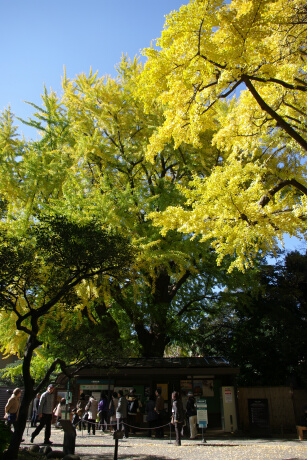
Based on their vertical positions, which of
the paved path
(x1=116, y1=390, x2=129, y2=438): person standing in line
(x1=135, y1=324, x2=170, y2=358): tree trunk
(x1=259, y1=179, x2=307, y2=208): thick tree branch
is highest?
(x1=259, y1=179, x2=307, y2=208): thick tree branch

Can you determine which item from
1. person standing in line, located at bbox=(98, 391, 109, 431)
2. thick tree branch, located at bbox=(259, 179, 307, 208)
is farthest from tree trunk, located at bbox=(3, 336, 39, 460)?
thick tree branch, located at bbox=(259, 179, 307, 208)

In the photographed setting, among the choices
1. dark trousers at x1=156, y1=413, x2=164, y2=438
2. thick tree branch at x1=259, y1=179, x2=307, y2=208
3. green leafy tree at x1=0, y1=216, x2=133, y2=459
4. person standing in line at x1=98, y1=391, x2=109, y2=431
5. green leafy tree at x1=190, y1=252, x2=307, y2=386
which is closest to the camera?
thick tree branch at x1=259, y1=179, x2=307, y2=208

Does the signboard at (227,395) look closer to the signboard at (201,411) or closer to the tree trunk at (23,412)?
the signboard at (201,411)

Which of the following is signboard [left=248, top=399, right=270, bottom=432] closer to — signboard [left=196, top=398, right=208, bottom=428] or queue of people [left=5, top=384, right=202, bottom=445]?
queue of people [left=5, top=384, right=202, bottom=445]

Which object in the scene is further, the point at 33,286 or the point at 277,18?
the point at 33,286

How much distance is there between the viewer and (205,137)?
447 inches

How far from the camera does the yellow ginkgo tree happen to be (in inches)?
201

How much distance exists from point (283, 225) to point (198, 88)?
9.23 ft

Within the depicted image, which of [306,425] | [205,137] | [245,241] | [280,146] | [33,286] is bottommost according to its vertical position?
[306,425]

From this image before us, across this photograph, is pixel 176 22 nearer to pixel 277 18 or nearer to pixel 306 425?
pixel 277 18

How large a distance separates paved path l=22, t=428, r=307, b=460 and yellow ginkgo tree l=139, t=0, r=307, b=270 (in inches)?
152

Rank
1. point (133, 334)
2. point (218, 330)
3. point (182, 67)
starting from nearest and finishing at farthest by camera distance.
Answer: point (182, 67)
point (133, 334)
point (218, 330)

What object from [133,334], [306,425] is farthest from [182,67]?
[133,334]

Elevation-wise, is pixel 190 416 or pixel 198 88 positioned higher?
pixel 198 88
